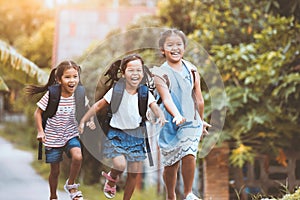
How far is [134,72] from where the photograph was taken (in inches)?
145

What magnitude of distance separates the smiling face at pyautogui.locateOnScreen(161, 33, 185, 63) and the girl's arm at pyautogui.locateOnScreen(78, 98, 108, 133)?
48 cm

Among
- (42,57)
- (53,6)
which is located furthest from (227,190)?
(53,6)

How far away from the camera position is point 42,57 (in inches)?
570

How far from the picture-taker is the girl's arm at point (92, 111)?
3676mm

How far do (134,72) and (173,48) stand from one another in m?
0.30

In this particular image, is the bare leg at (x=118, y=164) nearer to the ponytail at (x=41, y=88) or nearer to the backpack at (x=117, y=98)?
the backpack at (x=117, y=98)

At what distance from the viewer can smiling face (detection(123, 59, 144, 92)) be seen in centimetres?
367

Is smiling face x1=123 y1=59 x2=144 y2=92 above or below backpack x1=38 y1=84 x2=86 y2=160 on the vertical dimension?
above

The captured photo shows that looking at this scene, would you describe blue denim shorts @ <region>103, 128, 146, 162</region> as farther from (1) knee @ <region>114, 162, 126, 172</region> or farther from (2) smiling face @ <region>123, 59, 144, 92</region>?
(2) smiling face @ <region>123, 59, 144, 92</region>

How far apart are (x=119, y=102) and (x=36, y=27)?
13.4m

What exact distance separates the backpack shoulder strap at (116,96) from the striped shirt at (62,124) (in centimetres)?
24

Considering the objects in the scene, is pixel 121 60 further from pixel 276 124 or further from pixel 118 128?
pixel 276 124

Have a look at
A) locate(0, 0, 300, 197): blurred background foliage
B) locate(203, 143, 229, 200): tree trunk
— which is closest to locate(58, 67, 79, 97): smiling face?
locate(0, 0, 300, 197): blurred background foliage

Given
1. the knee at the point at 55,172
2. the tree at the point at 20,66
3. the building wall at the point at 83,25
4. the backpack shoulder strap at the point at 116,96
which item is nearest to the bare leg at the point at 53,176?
the knee at the point at 55,172
